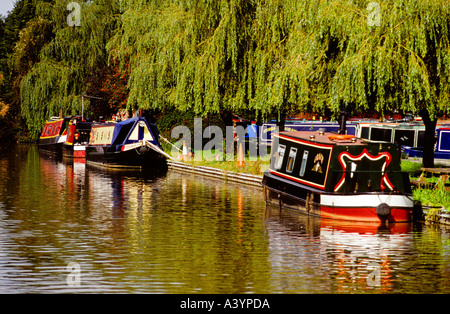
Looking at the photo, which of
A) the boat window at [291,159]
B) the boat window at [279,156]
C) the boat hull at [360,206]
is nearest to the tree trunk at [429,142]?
the boat window at [279,156]

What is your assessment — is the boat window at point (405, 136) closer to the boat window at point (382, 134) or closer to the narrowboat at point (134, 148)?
the boat window at point (382, 134)

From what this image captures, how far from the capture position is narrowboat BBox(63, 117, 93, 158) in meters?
50.8

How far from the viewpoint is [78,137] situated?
50.7 m

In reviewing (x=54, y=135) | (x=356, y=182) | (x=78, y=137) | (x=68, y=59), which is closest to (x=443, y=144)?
Answer: (x=356, y=182)

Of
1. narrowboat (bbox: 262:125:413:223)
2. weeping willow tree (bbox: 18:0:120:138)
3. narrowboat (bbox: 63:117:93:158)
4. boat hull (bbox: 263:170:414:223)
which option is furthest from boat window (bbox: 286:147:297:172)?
weeping willow tree (bbox: 18:0:120:138)

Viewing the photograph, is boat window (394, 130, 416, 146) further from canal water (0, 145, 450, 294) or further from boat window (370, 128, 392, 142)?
canal water (0, 145, 450, 294)

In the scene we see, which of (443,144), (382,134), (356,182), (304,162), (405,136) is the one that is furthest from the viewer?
(405,136)

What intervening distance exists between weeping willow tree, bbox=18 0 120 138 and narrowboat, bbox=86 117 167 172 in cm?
1740

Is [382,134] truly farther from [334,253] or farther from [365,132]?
[334,253]

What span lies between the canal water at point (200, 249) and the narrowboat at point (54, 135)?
30.3 m

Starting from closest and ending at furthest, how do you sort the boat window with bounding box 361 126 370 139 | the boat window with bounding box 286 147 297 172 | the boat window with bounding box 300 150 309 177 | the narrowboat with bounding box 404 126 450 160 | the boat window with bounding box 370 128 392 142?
the boat window with bounding box 300 150 309 177, the boat window with bounding box 286 147 297 172, the narrowboat with bounding box 404 126 450 160, the boat window with bounding box 370 128 392 142, the boat window with bounding box 361 126 370 139

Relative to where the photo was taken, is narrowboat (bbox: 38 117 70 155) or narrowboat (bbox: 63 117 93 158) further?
narrowboat (bbox: 38 117 70 155)

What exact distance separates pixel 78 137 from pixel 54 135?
5.72m
